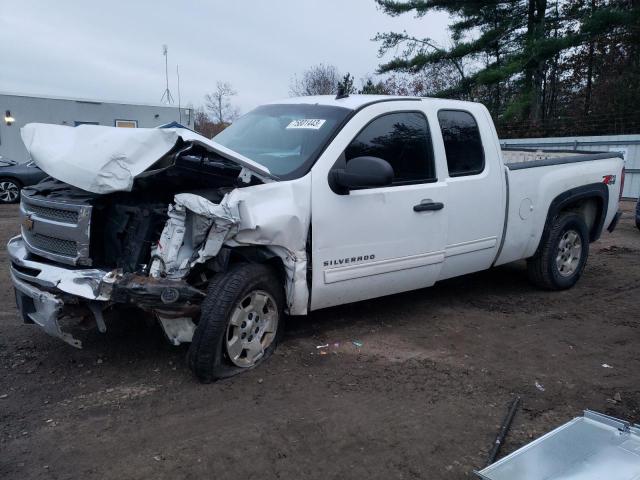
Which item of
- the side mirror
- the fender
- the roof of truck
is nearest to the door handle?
the side mirror

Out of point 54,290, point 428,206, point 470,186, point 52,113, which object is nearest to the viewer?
point 54,290

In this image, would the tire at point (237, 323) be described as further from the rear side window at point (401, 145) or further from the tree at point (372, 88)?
→ the tree at point (372, 88)

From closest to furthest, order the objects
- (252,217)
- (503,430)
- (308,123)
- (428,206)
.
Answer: (503,430), (252,217), (308,123), (428,206)

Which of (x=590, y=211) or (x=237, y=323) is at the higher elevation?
(x=590, y=211)

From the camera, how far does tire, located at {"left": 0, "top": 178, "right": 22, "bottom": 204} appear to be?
13758 millimetres

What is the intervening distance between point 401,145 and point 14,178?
41.7 ft

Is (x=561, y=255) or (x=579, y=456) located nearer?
(x=579, y=456)

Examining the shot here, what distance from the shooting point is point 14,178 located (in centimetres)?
1380

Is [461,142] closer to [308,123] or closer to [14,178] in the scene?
[308,123]

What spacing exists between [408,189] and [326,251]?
2.98ft

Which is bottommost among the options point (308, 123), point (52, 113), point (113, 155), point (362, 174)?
point (362, 174)

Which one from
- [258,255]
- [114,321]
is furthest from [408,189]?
[114,321]

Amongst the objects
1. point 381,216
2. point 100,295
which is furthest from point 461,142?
point 100,295

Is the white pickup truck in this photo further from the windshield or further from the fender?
the fender
